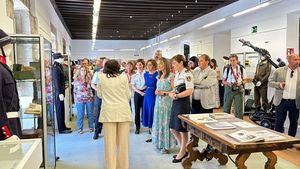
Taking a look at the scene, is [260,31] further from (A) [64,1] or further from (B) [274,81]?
(A) [64,1]

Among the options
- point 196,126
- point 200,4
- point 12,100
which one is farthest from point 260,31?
point 12,100

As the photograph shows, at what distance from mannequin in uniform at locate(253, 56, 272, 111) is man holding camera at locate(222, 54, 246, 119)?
3.24 feet

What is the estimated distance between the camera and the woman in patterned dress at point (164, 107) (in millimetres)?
4723

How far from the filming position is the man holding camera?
610cm

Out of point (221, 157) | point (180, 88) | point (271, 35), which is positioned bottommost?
point (221, 157)

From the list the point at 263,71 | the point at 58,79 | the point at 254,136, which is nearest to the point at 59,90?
the point at 58,79

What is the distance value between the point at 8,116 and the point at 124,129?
1.75 meters

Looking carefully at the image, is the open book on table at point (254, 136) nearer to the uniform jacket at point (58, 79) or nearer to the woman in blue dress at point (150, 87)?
the woman in blue dress at point (150, 87)

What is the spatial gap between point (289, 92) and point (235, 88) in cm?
126

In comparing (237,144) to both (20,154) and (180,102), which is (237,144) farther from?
(20,154)

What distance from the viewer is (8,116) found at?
2.30 meters

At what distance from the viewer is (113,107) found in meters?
3.69

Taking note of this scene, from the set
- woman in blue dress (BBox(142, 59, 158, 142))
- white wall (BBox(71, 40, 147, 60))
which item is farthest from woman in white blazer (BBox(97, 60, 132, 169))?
white wall (BBox(71, 40, 147, 60))

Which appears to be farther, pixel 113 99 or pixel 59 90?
pixel 59 90
